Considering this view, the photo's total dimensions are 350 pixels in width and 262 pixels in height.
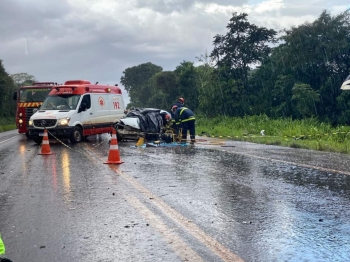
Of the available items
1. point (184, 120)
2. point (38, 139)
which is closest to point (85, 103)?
point (38, 139)

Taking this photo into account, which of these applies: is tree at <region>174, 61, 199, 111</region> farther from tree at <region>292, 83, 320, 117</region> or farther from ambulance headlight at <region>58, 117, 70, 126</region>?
ambulance headlight at <region>58, 117, 70, 126</region>

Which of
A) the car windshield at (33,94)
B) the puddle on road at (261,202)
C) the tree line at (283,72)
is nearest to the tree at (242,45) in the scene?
the tree line at (283,72)

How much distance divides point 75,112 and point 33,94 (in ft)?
20.0

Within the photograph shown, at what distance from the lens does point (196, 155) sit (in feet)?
41.2

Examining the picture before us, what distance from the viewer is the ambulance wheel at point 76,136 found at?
17266 millimetres

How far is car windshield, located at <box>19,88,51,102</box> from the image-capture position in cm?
2256

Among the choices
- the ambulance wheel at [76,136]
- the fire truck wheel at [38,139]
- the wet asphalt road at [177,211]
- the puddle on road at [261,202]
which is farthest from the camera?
the fire truck wheel at [38,139]

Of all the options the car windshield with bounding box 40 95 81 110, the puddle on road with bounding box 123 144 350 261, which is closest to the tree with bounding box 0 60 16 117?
the car windshield with bounding box 40 95 81 110

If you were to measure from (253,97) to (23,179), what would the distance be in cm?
3307

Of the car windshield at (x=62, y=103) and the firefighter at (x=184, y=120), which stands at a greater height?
the car windshield at (x=62, y=103)

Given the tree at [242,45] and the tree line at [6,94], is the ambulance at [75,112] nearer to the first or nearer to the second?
the tree at [242,45]

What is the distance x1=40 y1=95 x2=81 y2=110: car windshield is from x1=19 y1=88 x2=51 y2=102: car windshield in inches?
176

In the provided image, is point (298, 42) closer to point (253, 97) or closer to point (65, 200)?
point (253, 97)

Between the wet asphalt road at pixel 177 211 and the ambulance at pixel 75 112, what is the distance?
6667mm
